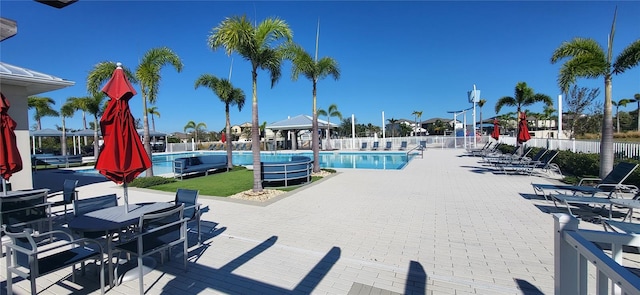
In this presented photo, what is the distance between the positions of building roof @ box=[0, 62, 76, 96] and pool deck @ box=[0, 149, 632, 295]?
15.6 ft

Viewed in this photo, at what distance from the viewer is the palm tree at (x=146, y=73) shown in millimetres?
10438

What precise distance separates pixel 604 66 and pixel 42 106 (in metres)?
31.7

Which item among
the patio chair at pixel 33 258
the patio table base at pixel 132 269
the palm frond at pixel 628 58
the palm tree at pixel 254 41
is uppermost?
the palm tree at pixel 254 41

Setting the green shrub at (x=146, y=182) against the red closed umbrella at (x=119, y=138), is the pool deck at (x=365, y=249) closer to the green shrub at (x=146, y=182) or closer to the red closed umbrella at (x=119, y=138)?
the red closed umbrella at (x=119, y=138)

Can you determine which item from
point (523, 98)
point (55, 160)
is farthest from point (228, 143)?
point (523, 98)

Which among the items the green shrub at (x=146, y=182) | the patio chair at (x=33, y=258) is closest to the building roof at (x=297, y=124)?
the green shrub at (x=146, y=182)

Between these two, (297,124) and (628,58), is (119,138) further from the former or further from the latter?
(297,124)

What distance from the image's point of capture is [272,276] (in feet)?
11.5

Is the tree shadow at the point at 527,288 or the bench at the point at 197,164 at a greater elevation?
the bench at the point at 197,164

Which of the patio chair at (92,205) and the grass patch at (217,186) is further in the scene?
the grass patch at (217,186)

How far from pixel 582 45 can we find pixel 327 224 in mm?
9060

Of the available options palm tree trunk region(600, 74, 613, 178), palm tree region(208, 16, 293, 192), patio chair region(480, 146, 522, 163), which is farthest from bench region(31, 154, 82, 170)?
palm tree trunk region(600, 74, 613, 178)

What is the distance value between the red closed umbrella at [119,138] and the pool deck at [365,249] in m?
1.30

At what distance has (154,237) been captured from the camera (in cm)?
359
